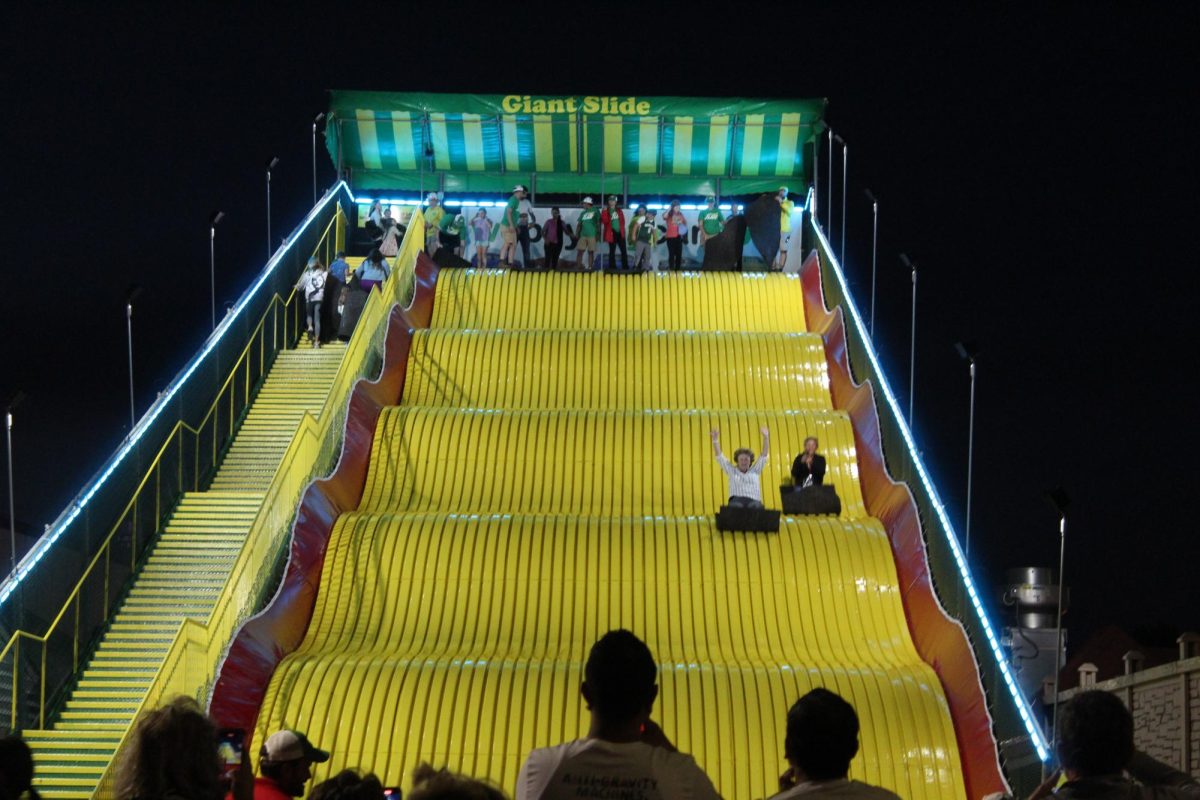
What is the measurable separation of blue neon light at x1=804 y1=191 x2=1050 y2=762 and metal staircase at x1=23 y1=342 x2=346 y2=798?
5.26 meters

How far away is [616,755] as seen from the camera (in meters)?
4.11

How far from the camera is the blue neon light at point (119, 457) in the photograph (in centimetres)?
1145

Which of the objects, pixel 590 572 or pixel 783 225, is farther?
pixel 783 225

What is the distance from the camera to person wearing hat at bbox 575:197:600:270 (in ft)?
75.5

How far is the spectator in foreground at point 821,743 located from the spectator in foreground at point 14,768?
190 centimetres

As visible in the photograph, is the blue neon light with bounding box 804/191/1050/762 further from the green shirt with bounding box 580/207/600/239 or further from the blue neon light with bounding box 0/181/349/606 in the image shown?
the blue neon light with bounding box 0/181/349/606

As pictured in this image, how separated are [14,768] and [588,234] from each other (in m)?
18.9

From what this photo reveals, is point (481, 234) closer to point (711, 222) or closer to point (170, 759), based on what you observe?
point (711, 222)

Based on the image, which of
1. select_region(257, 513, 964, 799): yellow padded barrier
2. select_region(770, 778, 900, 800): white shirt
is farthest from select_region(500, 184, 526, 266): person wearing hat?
select_region(770, 778, 900, 800): white shirt

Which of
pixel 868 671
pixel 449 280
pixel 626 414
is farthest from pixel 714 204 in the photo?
pixel 868 671

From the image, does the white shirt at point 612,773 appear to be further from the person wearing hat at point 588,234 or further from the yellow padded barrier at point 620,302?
the person wearing hat at point 588,234

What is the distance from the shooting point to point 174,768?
4082mm

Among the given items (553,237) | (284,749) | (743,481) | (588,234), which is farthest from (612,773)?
(588,234)

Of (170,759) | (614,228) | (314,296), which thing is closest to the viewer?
(170,759)
